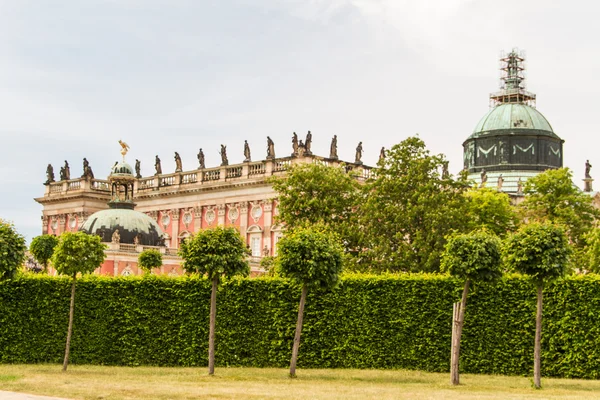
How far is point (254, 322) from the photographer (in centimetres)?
3503

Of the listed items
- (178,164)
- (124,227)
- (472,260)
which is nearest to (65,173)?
(178,164)

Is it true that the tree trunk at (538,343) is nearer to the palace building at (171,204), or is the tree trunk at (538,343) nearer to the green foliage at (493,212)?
the green foliage at (493,212)

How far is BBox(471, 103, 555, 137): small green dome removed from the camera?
111000mm

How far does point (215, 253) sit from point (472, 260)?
7752 millimetres

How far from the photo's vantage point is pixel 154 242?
75.4 m

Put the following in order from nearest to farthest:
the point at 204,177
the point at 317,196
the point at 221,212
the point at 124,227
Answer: the point at 317,196, the point at 124,227, the point at 221,212, the point at 204,177

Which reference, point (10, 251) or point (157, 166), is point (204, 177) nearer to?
point (157, 166)

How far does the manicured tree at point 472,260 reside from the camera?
30250 millimetres

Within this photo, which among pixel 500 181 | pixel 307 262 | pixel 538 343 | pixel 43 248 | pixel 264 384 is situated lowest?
pixel 264 384

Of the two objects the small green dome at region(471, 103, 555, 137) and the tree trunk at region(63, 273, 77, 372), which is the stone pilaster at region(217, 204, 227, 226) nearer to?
the small green dome at region(471, 103, 555, 137)

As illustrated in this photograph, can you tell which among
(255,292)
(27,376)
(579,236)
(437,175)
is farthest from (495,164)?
(27,376)

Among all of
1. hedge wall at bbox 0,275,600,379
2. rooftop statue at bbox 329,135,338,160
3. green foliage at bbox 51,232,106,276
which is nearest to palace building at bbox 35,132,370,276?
rooftop statue at bbox 329,135,338,160

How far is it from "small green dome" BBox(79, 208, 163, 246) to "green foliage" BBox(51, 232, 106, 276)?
38.1 meters

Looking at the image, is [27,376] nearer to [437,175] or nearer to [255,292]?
[255,292]
